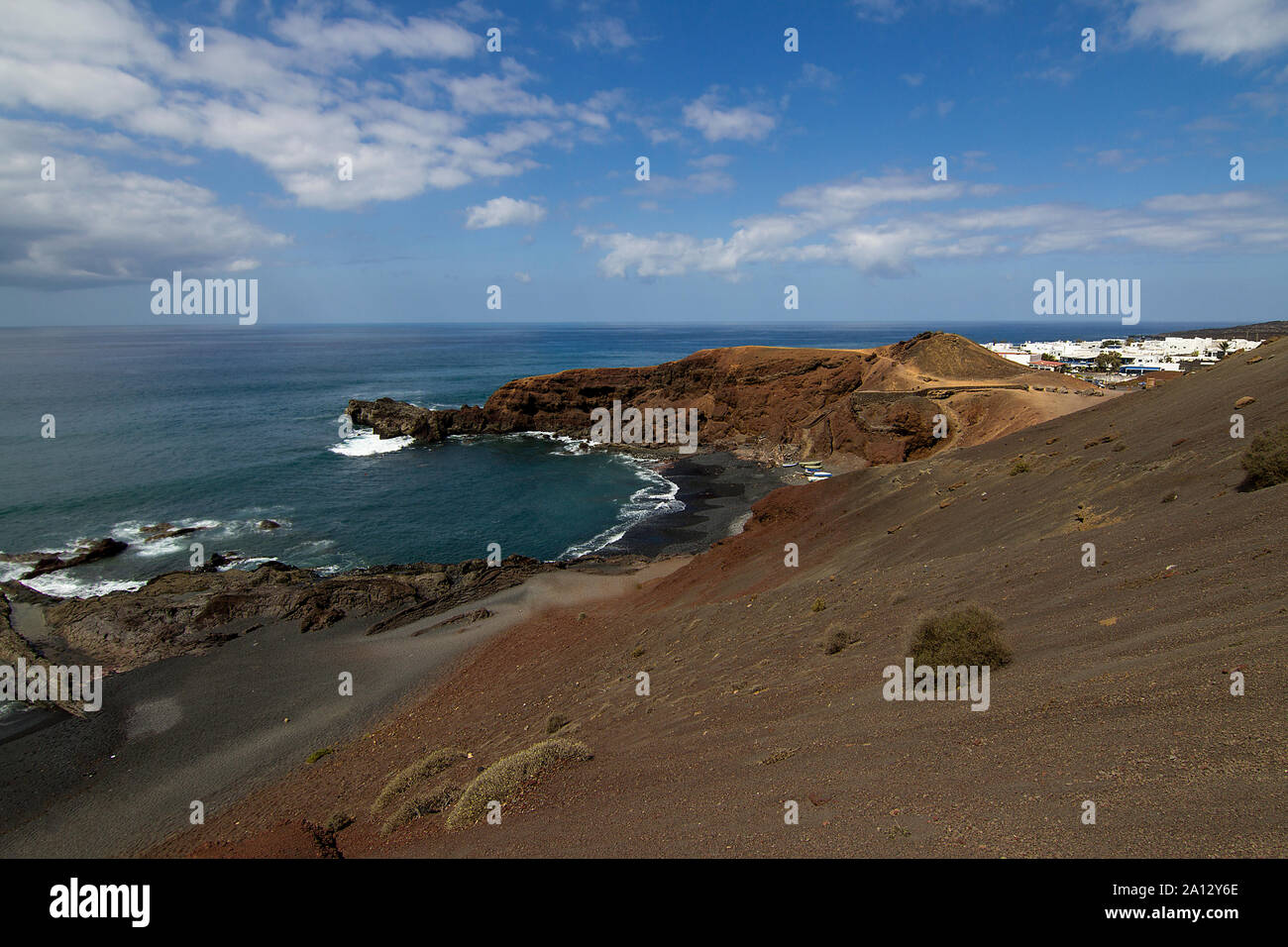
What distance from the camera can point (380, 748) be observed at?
17.5 m

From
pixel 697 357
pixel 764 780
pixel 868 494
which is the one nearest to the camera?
pixel 764 780

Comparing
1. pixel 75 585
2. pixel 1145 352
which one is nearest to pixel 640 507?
pixel 75 585

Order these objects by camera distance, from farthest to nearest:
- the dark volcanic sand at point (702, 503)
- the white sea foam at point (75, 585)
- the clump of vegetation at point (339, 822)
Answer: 1. the dark volcanic sand at point (702, 503)
2. the white sea foam at point (75, 585)
3. the clump of vegetation at point (339, 822)

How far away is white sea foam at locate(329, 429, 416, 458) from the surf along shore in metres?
32.9

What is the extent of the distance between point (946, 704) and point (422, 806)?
9.96 m

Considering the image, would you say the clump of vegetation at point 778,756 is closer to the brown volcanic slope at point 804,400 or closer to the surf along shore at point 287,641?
the surf along shore at point 287,641

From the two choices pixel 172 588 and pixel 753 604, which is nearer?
pixel 753 604

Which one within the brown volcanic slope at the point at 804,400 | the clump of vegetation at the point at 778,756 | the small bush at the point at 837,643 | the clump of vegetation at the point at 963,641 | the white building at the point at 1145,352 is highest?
the white building at the point at 1145,352

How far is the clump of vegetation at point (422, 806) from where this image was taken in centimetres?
1179

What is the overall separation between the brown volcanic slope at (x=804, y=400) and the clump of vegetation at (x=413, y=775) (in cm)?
3790

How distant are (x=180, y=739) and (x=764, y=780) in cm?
2025

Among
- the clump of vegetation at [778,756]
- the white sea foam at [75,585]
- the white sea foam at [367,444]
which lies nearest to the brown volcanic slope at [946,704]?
the clump of vegetation at [778,756]
